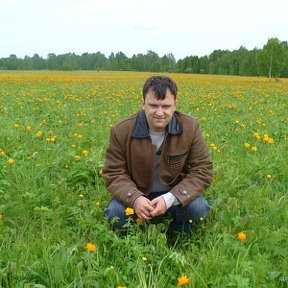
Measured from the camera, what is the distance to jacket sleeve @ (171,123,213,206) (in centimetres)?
284

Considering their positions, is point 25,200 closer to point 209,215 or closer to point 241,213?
point 209,215

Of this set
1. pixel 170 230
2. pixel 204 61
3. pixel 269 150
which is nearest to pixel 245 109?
pixel 269 150

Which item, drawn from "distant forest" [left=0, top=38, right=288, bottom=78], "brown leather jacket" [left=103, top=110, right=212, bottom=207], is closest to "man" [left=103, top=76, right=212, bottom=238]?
"brown leather jacket" [left=103, top=110, right=212, bottom=207]

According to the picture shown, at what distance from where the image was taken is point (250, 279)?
223 cm

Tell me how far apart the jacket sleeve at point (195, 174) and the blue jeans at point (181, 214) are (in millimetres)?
75

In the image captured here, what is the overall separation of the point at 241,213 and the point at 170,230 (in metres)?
0.57

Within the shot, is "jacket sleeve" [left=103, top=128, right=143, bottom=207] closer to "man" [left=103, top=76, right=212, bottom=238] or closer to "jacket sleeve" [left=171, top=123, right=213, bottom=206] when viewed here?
"man" [left=103, top=76, right=212, bottom=238]

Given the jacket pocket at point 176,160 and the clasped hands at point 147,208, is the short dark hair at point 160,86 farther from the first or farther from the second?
the clasped hands at point 147,208

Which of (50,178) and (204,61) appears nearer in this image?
(50,178)

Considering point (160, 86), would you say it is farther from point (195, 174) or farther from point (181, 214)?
point (181, 214)

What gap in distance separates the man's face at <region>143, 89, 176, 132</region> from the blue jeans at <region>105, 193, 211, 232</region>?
59cm

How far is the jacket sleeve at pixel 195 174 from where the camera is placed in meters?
2.84

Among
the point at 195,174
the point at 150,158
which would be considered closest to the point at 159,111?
the point at 150,158

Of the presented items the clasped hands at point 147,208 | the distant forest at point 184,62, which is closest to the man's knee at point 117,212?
the clasped hands at point 147,208
